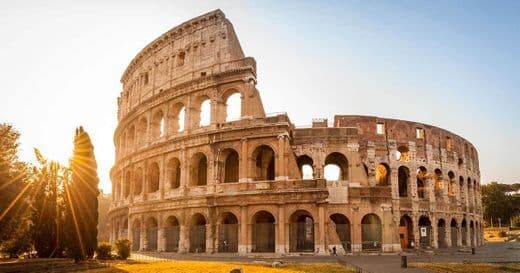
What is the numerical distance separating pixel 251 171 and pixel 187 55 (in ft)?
33.5

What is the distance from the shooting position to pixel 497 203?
65.8 m

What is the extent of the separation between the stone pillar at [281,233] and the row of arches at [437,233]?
10.9 meters

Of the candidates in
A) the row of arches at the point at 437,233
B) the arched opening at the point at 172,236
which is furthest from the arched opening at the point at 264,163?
the row of arches at the point at 437,233

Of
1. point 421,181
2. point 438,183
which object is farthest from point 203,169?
point 438,183

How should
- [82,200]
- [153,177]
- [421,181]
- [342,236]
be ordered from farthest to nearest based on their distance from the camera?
1. [421,181]
2. [153,177]
3. [342,236]
4. [82,200]

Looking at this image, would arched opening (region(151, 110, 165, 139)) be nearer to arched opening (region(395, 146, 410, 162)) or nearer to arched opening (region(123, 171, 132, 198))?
arched opening (region(123, 171, 132, 198))

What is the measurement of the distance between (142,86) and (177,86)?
6.17 metres

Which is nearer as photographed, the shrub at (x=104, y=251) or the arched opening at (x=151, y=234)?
the shrub at (x=104, y=251)

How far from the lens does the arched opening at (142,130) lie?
111 ft

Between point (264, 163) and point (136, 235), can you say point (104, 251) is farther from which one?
point (264, 163)

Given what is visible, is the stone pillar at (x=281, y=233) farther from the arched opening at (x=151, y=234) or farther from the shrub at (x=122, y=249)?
the arched opening at (x=151, y=234)

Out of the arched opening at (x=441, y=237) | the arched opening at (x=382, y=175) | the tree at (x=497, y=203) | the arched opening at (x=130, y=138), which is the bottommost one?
the arched opening at (x=441, y=237)

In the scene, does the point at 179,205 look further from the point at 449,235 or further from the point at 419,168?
the point at 449,235

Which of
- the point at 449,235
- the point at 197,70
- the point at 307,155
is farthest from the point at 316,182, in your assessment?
the point at 449,235
